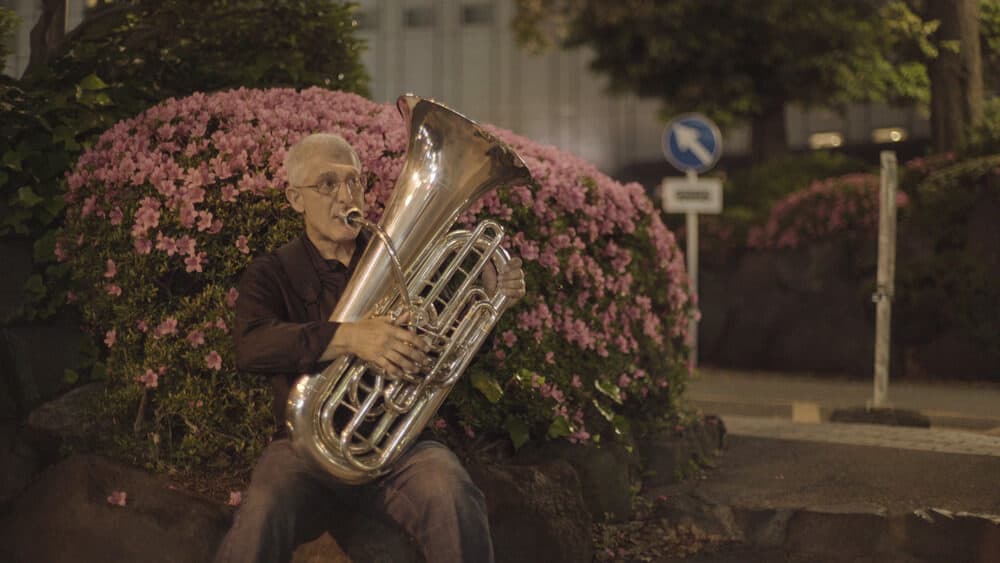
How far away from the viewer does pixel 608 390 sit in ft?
17.5

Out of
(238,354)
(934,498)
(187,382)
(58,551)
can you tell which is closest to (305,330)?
(238,354)

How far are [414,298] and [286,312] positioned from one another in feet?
1.79

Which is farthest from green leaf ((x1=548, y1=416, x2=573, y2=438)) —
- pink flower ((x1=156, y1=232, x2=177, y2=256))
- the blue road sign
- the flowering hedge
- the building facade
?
the building facade

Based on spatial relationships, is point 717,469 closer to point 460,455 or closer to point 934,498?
point 934,498

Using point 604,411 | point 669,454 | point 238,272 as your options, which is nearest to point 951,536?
point 669,454

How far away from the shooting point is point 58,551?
13.3ft

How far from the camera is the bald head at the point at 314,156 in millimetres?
3605

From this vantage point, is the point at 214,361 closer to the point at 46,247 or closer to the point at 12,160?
the point at 46,247

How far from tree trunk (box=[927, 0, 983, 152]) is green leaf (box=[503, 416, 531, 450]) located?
10.1 meters

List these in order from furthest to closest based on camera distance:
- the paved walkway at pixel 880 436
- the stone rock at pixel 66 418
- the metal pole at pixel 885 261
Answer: the metal pole at pixel 885 261 → the paved walkway at pixel 880 436 → the stone rock at pixel 66 418

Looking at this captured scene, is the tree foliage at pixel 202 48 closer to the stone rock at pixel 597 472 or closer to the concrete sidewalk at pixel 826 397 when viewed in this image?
the stone rock at pixel 597 472

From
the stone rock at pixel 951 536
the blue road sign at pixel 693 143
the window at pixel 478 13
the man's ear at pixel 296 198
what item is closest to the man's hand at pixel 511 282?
the man's ear at pixel 296 198

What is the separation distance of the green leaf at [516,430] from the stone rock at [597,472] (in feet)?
0.39

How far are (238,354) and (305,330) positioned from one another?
0.30 m
